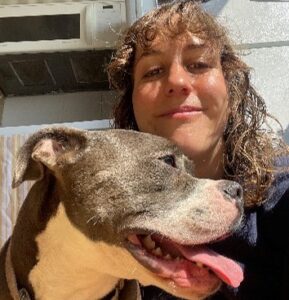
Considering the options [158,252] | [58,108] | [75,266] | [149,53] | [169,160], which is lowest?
[58,108]

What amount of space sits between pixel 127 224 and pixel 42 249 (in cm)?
27

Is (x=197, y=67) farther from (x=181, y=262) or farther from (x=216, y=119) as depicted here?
(x=181, y=262)

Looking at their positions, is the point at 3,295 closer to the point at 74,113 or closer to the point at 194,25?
the point at 194,25

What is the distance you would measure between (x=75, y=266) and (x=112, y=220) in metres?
0.19

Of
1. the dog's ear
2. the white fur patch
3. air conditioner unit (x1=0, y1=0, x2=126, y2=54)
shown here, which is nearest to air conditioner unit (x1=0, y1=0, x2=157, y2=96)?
air conditioner unit (x1=0, y1=0, x2=126, y2=54)

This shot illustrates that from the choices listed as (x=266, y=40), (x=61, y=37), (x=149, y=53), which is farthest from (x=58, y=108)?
(x=149, y=53)

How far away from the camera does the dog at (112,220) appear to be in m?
1.26

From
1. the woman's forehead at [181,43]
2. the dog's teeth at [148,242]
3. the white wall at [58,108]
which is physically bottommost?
the white wall at [58,108]

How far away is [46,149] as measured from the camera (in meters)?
1.45

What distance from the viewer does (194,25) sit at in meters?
1.76

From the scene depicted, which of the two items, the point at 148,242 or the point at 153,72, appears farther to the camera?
the point at 153,72

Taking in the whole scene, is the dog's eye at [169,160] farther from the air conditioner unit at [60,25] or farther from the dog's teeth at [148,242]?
the air conditioner unit at [60,25]

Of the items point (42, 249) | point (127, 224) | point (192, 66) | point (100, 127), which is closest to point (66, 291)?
point (42, 249)

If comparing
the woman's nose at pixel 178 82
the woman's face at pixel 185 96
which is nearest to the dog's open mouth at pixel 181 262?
the woman's face at pixel 185 96
